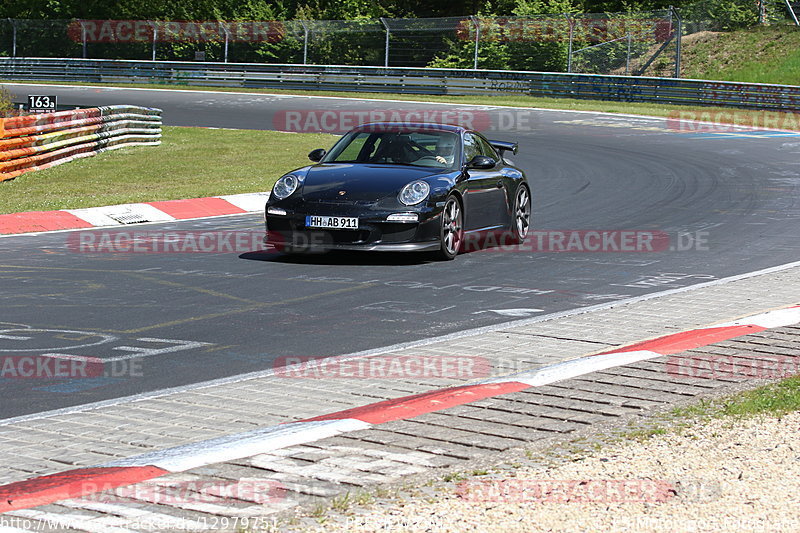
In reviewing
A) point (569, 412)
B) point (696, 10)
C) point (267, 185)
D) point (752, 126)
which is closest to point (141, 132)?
point (267, 185)

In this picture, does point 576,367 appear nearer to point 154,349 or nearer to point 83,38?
point 154,349

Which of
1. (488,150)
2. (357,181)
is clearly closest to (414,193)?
(357,181)

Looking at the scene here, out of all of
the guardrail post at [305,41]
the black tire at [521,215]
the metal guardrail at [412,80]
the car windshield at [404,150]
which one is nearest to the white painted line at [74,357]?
the car windshield at [404,150]

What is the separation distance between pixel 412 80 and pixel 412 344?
37.3m

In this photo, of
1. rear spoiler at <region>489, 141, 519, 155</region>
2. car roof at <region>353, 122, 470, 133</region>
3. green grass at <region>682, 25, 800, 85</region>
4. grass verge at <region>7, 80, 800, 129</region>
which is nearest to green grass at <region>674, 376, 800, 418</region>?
car roof at <region>353, 122, 470, 133</region>

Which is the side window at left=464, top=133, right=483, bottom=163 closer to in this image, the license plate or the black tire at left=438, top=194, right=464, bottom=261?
the black tire at left=438, top=194, right=464, bottom=261

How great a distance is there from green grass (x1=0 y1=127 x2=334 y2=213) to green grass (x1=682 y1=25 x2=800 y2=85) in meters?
22.4

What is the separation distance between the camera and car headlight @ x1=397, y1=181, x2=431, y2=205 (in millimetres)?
11362

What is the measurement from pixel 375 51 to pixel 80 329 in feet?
132

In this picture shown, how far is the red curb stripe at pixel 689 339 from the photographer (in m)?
7.45

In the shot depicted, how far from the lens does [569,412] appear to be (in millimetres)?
5820

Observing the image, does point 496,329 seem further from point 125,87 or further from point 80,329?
point 125,87

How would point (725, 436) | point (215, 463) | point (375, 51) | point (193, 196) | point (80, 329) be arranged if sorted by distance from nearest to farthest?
point (215, 463), point (725, 436), point (80, 329), point (193, 196), point (375, 51)

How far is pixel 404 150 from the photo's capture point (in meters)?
12.5
